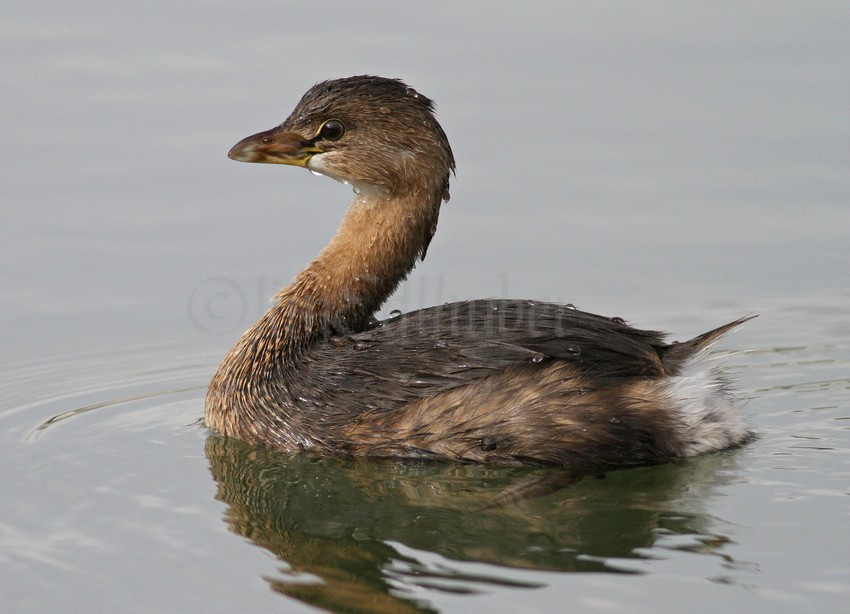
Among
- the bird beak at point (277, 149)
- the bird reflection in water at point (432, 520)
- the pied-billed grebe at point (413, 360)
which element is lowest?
the bird reflection in water at point (432, 520)

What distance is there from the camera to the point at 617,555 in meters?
5.69

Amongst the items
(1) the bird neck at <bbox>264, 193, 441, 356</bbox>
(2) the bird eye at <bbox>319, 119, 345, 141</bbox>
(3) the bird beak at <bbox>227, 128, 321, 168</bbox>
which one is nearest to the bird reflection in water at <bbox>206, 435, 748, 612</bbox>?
(1) the bird neck at <bbox>264, 193, 441, 356</bbox>

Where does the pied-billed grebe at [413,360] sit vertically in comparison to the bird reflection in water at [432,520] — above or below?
above

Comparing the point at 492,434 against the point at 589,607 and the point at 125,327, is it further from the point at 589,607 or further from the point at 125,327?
the point at 125,327

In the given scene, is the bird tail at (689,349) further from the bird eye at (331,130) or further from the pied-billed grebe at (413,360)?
the bird eye at (331,130)

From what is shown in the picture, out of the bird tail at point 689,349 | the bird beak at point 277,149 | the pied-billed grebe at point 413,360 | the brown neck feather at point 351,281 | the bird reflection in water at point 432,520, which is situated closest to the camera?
the bird reflection in water at point 432,520

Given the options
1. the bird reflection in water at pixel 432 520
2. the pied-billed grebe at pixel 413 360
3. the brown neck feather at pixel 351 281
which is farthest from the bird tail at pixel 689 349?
the brown neck feather at pixel 351 281

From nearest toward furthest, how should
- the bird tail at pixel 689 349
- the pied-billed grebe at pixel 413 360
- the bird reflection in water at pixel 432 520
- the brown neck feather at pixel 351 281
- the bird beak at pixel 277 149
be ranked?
the bird reflection in water at pixel 432 520, the pied-billed grebe at pixel 413 360, the bird tail at pixel 689 349, the brown neck feather at pixel 351 281, the bird beak at pixel 277 149

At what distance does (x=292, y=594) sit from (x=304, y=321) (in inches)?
90.2

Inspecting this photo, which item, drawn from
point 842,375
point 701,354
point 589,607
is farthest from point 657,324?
point 589,607

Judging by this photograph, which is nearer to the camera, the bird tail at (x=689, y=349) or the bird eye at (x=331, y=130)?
the bird tail at (x=689, y=349)

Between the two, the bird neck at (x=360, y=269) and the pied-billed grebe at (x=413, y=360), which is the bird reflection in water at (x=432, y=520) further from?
the bird neck at (x=360, y=269)

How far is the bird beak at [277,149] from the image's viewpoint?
768 centimetres

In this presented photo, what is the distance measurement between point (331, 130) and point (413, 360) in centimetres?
145
